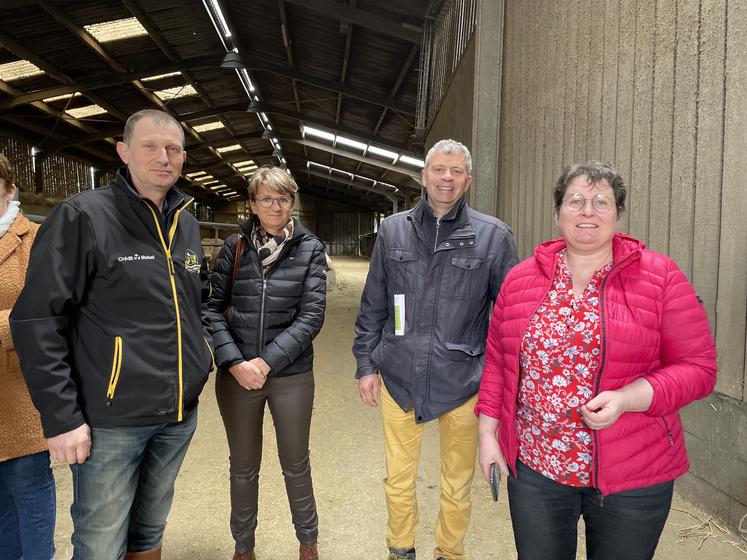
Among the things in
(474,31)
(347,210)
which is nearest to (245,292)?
(474,31)

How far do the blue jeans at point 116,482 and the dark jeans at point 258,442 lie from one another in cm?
37

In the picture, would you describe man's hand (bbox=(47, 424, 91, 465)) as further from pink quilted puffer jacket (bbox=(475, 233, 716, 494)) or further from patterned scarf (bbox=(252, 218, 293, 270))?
pink quilted puffer jacket (bbox=(475, 233, 716, 494))

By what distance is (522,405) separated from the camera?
1.38 m

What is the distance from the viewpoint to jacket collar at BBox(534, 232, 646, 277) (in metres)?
1.23

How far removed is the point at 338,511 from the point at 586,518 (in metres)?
1.56

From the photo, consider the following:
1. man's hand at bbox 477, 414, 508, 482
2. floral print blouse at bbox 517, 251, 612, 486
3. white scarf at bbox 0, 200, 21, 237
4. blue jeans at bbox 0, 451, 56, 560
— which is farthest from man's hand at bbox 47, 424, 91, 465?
floral print blouse at bbox 517, 251, 612, 486

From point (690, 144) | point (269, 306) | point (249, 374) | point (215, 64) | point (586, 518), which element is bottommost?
point (586, 518)

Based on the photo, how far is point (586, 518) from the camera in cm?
133

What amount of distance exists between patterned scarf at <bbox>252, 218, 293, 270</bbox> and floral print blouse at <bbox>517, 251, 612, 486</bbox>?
1.11 meters

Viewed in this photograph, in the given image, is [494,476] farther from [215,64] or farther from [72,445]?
[215,64]

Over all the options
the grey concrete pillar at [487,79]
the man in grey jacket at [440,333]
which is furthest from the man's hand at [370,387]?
the grey concrete pillar at [487,79]

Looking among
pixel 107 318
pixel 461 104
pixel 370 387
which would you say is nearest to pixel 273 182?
pixel 107 318

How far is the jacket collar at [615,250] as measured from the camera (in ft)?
4.03

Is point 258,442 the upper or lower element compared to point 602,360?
lower
